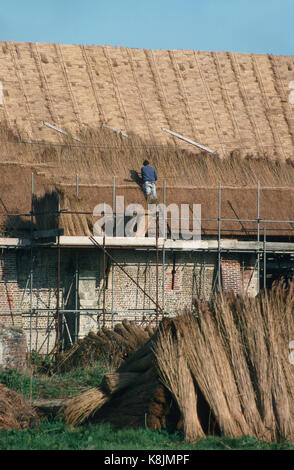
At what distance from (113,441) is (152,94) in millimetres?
20596

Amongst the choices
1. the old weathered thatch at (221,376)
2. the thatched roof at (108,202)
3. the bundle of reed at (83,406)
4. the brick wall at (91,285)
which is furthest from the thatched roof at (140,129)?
the old weathered thatch at (221,376)

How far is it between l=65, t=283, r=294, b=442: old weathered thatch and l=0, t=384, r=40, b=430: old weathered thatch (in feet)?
2.12

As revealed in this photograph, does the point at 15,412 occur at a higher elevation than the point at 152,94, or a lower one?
lower

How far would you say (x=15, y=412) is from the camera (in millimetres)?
12008

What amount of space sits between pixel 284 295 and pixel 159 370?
2.09 meters

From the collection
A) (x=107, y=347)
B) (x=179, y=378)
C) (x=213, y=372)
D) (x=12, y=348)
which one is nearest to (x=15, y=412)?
(x=179, y=378)

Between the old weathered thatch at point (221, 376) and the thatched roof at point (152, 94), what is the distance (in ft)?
51.1

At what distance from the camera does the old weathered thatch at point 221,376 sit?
11031 mm

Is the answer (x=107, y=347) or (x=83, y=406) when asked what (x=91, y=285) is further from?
(x=83, y=406)

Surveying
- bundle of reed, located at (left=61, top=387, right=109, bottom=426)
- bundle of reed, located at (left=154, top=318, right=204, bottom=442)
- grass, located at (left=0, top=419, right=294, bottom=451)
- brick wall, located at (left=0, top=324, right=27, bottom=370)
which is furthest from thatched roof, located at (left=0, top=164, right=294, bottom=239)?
grass, located at (left=0, top=419, right=294, bottom=451)

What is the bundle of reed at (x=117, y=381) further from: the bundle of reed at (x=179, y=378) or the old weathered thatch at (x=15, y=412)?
the old weathered thatch at (x=15, y=412)

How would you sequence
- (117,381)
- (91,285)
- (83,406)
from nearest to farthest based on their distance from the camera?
1. (83,406)
2. (117,381)
3. (91,285)

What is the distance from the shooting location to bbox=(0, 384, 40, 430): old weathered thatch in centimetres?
1171

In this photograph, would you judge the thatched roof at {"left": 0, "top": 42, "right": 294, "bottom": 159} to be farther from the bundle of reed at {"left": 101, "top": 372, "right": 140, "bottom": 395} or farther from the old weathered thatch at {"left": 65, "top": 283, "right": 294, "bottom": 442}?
the old weathered thatch at {"left": 65, "top": 283, "right": 294, "bottom": 442}
